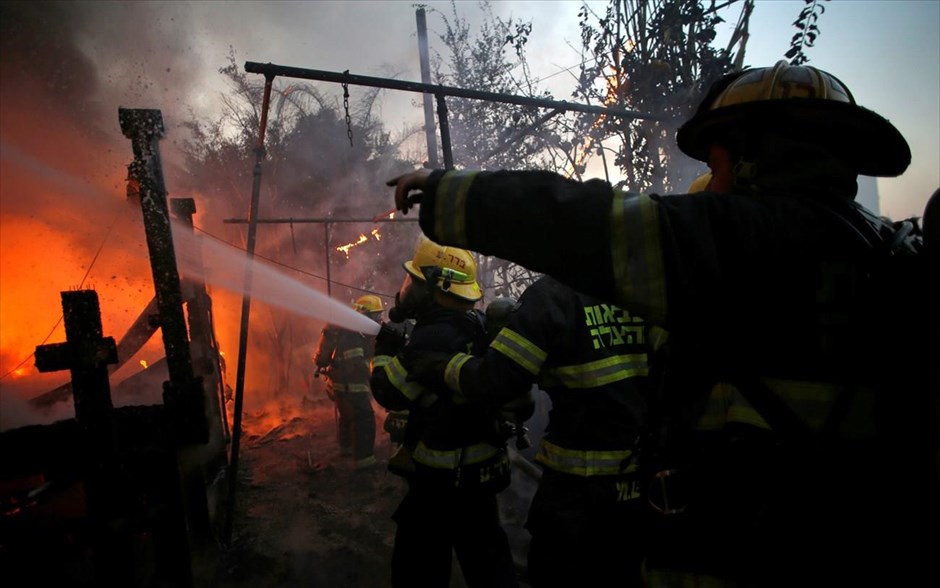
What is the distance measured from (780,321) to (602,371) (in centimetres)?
161

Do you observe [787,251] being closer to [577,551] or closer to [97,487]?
[577,551]

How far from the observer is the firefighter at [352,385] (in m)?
7.84

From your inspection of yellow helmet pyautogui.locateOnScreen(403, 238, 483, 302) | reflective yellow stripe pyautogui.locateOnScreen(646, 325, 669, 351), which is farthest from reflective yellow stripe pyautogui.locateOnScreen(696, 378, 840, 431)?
yellow helmet pyautogui.locateOnScreen(403, 238, 483, 302)

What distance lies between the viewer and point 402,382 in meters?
3.38

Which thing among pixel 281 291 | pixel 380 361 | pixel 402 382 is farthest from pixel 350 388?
pixel 402 382

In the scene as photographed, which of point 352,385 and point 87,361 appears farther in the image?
point 352,385

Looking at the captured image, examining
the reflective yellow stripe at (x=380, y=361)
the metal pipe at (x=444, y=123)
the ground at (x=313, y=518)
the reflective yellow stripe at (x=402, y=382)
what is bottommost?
the ground at (x=313, y=518)

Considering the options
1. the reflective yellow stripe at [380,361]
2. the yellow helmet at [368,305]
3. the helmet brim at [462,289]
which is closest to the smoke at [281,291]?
the reflective yellow stripe at [380,361]

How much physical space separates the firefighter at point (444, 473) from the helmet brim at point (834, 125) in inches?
85.2

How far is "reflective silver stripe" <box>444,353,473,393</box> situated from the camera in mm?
3021

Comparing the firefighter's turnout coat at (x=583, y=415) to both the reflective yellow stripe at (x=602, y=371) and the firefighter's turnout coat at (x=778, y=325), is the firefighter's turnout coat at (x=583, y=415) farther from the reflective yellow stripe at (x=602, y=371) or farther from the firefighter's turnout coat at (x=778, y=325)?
the firefighter's turnout coat at (x=778, y=325)

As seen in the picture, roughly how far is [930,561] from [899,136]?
1193 mm

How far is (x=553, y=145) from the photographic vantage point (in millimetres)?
8961

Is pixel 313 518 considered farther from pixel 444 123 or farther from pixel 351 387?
pixel 444 123
